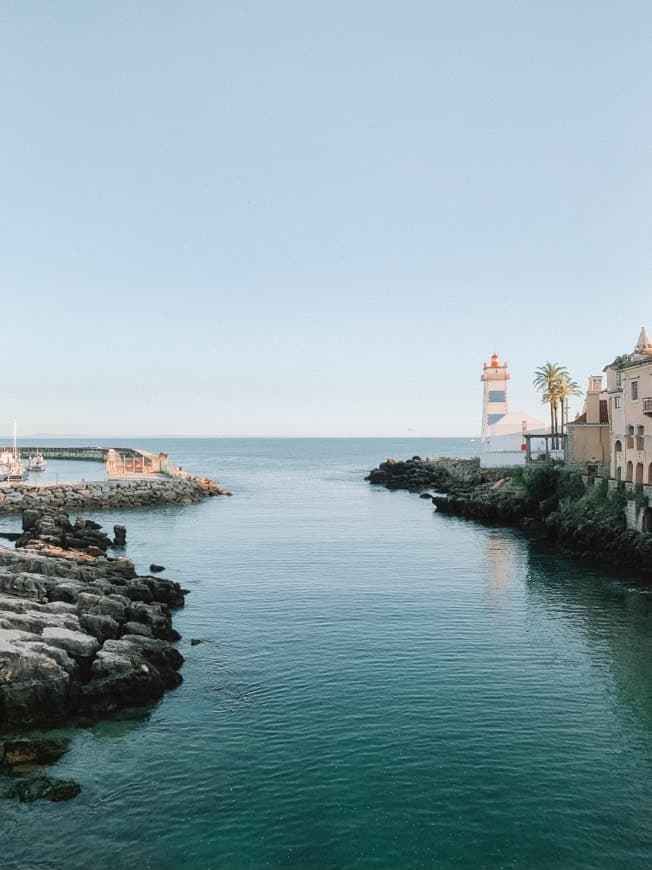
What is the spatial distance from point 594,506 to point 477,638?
2882 cm

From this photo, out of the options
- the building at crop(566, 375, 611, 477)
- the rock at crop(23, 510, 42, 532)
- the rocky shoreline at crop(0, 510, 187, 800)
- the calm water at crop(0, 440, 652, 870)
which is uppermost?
the building at crop(566, 375, 611, 477)

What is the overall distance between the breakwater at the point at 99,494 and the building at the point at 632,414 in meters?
53.8

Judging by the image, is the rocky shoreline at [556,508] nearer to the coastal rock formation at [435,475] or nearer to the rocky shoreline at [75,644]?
the coastal rock formation at [435,475]

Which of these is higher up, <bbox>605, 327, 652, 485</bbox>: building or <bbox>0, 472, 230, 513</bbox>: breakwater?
<bbox>605, 327, 652, 485</bbox>: building

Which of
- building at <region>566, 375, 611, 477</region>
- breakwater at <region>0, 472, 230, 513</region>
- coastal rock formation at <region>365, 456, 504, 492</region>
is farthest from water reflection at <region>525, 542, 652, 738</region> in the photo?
breakwater at <region>0, 472, 230, 513</region>

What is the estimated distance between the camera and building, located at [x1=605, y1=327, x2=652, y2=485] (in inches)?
1913

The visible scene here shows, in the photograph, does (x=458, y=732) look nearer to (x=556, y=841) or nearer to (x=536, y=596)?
(x=556, y=841)

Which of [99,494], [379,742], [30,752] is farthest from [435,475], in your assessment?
[30,752]

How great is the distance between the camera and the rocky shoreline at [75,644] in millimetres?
22112

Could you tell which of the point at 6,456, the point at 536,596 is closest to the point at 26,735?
the point at 536,596

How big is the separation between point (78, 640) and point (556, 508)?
49.1 metres

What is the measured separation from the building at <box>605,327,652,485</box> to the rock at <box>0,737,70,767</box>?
41301 millimetres

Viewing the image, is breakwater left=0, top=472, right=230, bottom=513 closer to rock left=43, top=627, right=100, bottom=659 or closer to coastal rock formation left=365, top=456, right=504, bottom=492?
coastal rock formation left=365, top=456, right=504, bottom=492

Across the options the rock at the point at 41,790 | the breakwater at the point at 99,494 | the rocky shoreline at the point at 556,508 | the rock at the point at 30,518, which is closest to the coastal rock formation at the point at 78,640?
the rock at the point at 41,790
